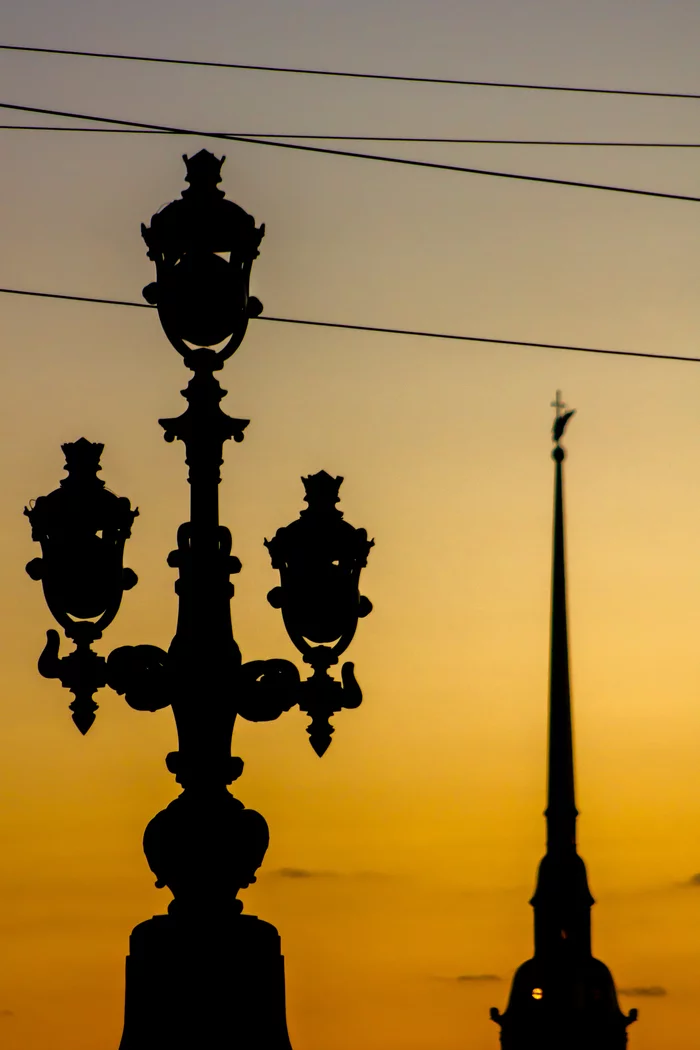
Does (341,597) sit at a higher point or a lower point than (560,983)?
lower

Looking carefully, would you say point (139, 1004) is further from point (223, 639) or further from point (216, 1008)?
point (223, 639)

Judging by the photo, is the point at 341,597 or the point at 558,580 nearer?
the point at 341,597

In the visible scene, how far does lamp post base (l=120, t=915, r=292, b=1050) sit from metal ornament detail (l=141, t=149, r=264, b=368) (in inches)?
106

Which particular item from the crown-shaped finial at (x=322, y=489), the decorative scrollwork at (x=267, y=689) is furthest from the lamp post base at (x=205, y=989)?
the crown-shaped finial at (x=322, y=489)

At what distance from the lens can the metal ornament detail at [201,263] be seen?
930 centimetres

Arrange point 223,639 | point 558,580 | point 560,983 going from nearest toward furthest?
1. point 223,639
2. point 560,983
3. point 558,580

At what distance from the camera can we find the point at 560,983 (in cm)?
5306

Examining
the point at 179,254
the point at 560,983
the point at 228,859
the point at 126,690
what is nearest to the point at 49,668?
the point at 126,690

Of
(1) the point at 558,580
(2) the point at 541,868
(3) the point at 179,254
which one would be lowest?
(3) the point at 179,254

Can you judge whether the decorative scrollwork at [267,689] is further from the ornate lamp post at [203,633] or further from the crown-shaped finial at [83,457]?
the crown-shaped finial at [83,457]

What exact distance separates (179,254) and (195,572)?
1.51 m

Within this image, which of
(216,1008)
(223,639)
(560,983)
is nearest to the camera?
(216,1008)

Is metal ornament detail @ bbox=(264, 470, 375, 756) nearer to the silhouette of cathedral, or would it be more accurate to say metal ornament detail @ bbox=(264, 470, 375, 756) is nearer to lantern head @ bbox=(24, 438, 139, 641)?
lantern head @ bbox=(24, 438, 139, 641)

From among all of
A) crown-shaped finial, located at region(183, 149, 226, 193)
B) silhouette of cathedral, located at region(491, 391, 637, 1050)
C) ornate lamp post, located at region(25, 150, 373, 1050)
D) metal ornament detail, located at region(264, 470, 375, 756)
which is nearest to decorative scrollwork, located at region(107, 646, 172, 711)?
ornate lamp post, located at region(25, 150, 373, 1050)
